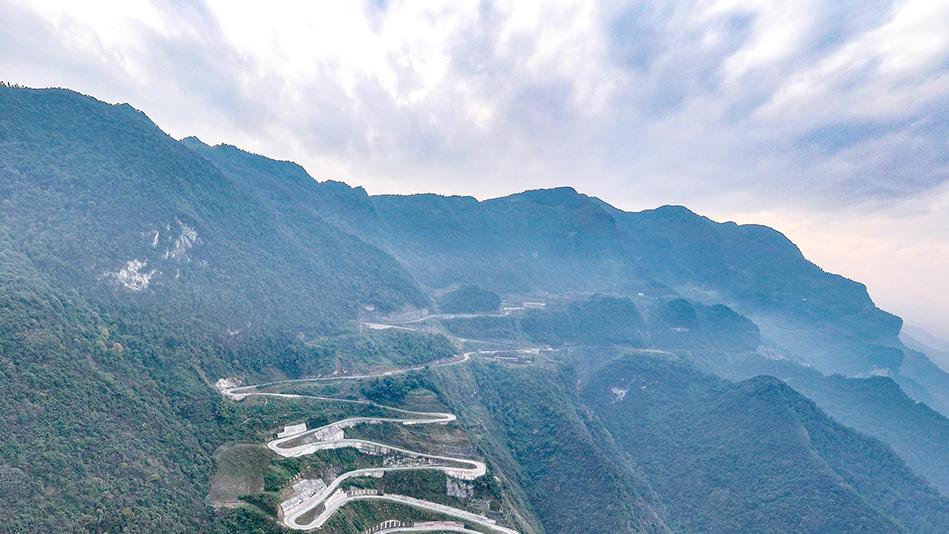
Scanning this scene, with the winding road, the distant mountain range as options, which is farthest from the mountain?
the winding road

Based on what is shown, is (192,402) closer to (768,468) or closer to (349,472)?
(349,472)

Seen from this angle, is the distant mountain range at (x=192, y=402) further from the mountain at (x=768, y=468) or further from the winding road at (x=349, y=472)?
the winding road at (x=349, y=472)

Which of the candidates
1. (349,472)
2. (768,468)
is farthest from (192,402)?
(768,468)

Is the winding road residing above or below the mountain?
above

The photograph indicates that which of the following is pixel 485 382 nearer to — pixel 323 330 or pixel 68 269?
pixel 323 330

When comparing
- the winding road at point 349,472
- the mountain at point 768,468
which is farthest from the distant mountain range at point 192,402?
the winding road at point 349,472

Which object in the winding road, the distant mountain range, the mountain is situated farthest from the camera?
the mountain

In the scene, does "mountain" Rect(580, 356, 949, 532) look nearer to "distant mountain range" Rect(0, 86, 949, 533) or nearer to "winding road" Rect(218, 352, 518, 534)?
"distant mountain range" Rect(0, 86, 949, 533)

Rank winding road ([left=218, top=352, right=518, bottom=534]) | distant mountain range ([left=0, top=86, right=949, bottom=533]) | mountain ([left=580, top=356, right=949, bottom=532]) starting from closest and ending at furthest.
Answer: distant mountain range ([left=0, top=86, right=949, bottom=533]), winding road ([left=218, top=352, right=518, bottom=534]), mountain ([left=580, top=356, right=949, bottom=532])

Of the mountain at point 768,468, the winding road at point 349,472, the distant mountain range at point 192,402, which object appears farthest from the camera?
the mountain at point 768,468

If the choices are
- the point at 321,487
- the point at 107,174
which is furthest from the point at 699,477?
the point at 107,174
